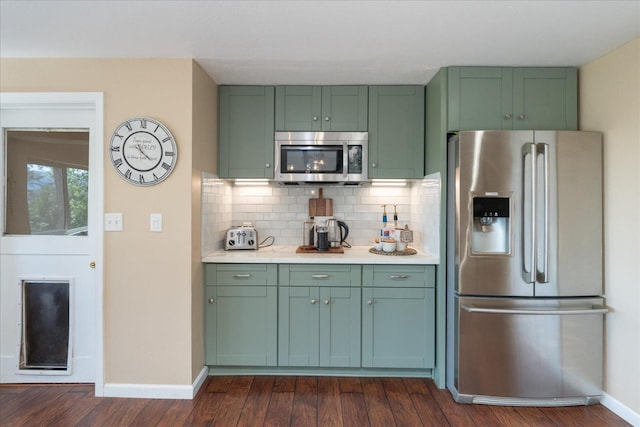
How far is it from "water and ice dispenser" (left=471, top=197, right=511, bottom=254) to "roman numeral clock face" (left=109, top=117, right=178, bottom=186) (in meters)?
2.14

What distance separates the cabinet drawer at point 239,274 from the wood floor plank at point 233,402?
74 centimetres

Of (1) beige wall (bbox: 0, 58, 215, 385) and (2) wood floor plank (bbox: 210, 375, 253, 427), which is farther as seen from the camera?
(1) beige wall (bbox: 0, 58, 215, 385)

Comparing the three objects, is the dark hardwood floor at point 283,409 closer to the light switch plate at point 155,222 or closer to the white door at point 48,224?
the white door at point 48,224

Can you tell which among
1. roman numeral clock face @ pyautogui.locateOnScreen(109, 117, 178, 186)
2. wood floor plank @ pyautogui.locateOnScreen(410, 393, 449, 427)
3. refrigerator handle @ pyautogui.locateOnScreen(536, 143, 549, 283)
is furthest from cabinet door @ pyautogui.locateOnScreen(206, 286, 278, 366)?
refrigerator handle @ pyautogui.locateOnScreen(536, 143, 549, 283)

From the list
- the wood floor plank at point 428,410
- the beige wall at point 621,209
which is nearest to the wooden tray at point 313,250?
the wood floor plank at point 428,410

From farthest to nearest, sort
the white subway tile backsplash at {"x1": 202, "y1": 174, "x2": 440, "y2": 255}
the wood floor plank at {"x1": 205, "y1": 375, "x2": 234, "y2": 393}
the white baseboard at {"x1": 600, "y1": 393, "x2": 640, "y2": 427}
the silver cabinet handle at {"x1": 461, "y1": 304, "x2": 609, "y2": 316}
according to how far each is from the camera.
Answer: the white subway tile backsplash at {"x1": 202, "y1": 174, "x2": 440, "y2": 255} < the wood floor plank at {"x1": 205, "y1": 375, "x2": 234, "y2": 393} < the silver cabinet handle at {"x1": 461, "y1": 304, "x2": 609, "y2": 316} < the white baseboard at {"x1": 600, "y1": 393, "x2": 640, "y2": 427}

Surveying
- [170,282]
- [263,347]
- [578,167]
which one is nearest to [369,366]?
[263,347]

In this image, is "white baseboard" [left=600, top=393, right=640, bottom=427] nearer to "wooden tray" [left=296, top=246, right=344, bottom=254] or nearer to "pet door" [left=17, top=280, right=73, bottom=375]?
"wooden tray" [left=296, top=246, right=344, bottom=254]

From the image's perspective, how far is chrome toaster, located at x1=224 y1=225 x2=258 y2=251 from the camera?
3.15m

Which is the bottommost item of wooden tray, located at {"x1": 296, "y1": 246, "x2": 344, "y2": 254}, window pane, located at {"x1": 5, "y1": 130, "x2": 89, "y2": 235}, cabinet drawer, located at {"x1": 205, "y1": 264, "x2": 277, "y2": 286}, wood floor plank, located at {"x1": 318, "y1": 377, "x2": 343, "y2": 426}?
wood floor plank, located at {"x1": 318, "y1": 377, "x2": 343, "y2": 426}

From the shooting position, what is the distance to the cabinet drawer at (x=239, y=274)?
2.81 metres

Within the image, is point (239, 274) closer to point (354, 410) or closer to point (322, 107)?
point (354, 410)

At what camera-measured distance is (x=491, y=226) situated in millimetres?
2508

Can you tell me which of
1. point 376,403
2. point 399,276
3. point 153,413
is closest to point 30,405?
point 153,413
